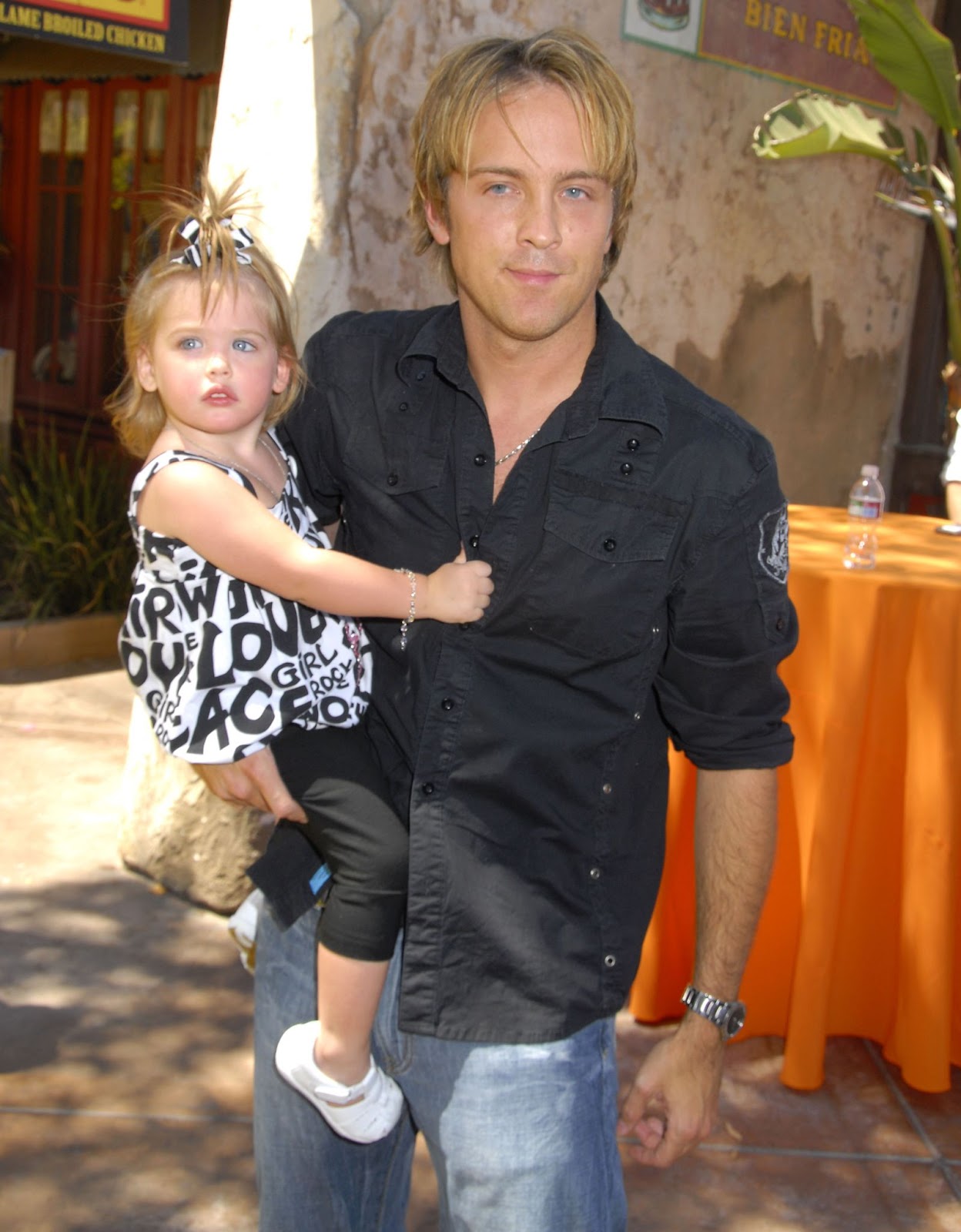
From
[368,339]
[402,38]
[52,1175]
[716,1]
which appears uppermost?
[716,1]

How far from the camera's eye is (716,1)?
496cm

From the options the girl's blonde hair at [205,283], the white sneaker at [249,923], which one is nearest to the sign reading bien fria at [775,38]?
the girl's blonde hair at [205,283]

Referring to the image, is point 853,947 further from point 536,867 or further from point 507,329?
point 507,329

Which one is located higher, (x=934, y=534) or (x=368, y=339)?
(x=368, y=339)

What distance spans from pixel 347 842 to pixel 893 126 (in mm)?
4884

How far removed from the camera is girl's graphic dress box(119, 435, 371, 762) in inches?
76.0

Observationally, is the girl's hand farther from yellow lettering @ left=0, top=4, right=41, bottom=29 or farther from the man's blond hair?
yellow lettering @ left=0, top=4, right=41, bottom=29

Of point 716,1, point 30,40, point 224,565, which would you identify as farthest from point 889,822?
point 30,40

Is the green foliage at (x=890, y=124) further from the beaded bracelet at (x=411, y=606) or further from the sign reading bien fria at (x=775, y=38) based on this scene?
the beaded bracelet at (x=411, y=606)

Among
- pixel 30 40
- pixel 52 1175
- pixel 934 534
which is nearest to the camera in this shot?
pixel 52 1175

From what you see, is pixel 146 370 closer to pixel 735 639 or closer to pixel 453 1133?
pixel 735 639

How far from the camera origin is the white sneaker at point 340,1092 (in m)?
1.87

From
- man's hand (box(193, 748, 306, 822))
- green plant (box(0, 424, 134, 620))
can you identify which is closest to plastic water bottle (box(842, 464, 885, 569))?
man's hand (box(193, 748, 306, 822))

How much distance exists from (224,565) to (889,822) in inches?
88.2
